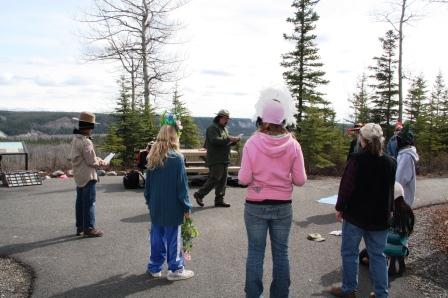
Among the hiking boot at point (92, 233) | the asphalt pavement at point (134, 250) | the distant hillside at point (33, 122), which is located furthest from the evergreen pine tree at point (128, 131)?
the distant hillside at point (33, 122)

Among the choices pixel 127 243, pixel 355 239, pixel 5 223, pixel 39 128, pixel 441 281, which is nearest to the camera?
pixel 355 239

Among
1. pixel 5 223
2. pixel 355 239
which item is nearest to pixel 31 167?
pixel 5 223

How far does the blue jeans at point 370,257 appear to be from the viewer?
15.1 feet

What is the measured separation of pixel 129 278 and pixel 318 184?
9.42 m

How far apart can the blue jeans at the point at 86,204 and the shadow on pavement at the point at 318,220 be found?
12.3 feet

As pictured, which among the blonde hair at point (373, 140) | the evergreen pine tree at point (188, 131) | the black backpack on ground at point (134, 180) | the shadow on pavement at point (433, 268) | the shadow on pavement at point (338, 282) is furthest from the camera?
the evergreen pine tree at point (188, 131)

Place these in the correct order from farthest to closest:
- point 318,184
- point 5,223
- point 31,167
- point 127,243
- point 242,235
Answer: point 31,167 < point 318,184 < point 5,223 < point 242,235 < point 127,243

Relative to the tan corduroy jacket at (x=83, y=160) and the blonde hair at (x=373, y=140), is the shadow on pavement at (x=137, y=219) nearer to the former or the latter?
the tan corduroy jacket at (x=83, y=160)

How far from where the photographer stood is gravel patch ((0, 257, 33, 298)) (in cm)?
488

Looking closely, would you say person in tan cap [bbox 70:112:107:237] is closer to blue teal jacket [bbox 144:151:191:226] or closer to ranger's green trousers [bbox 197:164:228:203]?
blue teal jacket [bbox 144:151:191:226]

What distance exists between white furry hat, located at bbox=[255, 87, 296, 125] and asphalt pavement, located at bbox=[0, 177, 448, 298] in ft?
6.73

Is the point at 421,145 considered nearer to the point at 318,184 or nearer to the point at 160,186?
the point at 318,184

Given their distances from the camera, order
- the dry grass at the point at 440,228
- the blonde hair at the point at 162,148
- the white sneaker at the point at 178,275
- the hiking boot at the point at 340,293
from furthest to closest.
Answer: the dry grass at the point at 440,228 → the white sneaker at the point at 178,275 → the blonde hair at the point at 162,148 → the hiking boot at the point at 340,293

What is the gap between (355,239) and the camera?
4.75m
